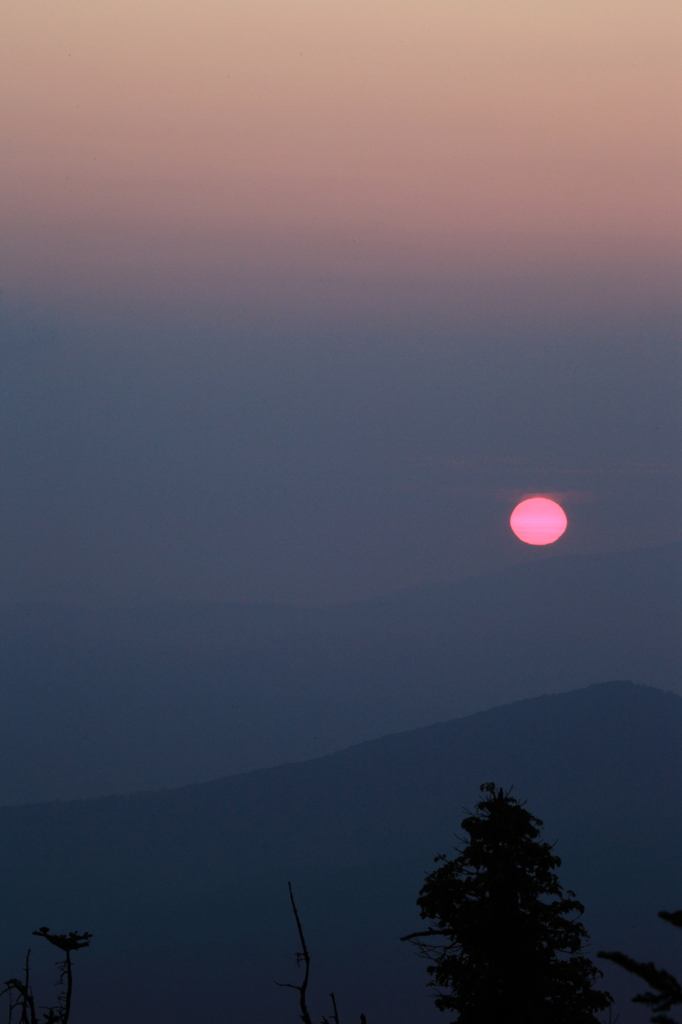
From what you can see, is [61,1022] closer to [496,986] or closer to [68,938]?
[68,938]

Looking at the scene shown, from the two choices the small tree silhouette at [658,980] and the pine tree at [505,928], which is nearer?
the small tree silhouette at [658,980]

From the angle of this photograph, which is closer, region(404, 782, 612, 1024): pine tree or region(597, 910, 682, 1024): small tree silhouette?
region(597, 910, 682, 1024): small tree silhouette

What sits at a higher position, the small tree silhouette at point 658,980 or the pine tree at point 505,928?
the pine tree at point 505,928

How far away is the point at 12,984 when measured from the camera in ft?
51.9

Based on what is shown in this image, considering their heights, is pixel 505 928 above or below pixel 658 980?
above

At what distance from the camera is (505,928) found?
17.2m

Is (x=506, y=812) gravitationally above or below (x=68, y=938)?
above

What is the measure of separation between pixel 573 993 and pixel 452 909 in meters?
2.62

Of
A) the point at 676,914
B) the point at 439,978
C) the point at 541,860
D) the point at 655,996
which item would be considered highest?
the point at 541,860

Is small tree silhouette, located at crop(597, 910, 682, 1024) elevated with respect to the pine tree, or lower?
lower

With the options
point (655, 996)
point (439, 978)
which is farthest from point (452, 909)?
point (655, 996)

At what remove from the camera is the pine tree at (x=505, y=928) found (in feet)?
55.8

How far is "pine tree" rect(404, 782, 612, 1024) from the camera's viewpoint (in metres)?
17.0

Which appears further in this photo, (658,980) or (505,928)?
(505,928)
